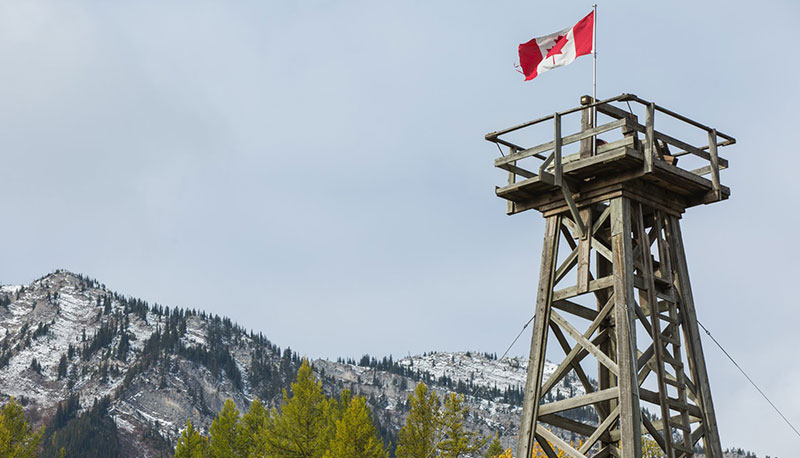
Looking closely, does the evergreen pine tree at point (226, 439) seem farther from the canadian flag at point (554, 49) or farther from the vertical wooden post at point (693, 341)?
the vertical wooden post at point (693, 341)

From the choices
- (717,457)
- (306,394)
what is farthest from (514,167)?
(306,394)

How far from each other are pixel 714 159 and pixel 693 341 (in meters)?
2.96

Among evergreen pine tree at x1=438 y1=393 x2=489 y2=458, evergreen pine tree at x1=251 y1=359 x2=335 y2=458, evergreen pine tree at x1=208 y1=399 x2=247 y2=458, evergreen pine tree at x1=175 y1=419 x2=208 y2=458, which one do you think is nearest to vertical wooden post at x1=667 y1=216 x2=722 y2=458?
evergreen pine tree at x1=251 y1=359 x2=335 y2=458

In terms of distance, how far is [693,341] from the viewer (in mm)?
17531

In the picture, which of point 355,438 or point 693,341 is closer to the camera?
point 693,341

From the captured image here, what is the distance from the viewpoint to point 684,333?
697 inches

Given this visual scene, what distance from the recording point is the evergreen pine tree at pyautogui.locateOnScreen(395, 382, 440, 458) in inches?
2071

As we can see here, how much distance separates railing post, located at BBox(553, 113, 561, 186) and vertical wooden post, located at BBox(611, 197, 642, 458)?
0.94m

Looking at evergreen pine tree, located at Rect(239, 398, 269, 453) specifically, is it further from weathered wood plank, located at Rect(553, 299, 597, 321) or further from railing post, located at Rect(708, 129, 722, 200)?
railing post, located at Rect(708, 129, 722, 200)

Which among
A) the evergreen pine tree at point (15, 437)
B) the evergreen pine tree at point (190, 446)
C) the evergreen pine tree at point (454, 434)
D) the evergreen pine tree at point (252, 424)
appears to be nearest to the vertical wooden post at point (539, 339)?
the evergreen pine tree at point (454, 434)

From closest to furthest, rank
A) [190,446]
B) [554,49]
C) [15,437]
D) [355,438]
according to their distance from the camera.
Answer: [554,49], [355,438], [15,437], [190,446]

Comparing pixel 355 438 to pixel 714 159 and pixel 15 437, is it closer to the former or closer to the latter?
pixel 15 437

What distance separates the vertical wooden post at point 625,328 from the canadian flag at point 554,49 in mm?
2988

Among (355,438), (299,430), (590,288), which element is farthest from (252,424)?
(590,288)
